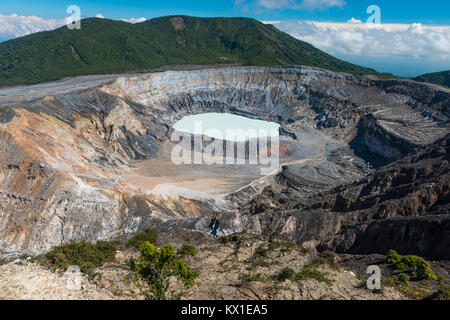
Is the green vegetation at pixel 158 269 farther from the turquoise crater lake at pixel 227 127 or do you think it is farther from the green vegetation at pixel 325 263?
the turquoise crater lake at pixel 227 127

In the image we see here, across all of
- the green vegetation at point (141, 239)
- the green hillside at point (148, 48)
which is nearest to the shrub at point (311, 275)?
the green vegetation at point (141, 239)

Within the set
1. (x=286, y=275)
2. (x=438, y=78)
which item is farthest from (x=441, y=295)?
(x=438, y=78)

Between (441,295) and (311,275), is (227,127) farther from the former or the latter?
(441,295)

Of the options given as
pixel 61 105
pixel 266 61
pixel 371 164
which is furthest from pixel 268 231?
pixel 266 61

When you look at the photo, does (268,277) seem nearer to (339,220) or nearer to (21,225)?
(339,220)

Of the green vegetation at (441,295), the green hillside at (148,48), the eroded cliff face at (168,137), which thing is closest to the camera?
the green vegetation at (441,295)
